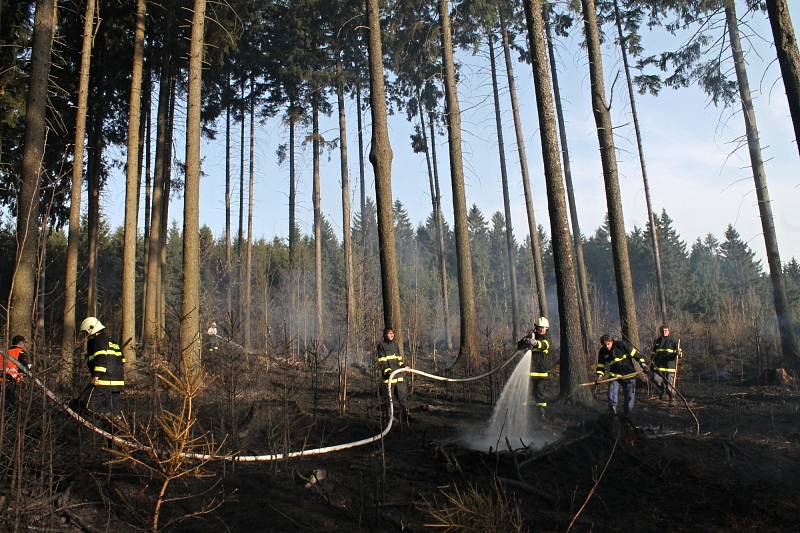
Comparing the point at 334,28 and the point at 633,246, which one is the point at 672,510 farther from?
the point at 633,246

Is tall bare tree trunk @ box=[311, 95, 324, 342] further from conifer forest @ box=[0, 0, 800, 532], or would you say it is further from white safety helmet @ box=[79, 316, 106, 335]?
white safety helmet @ box=[79, 316, 106, 335]

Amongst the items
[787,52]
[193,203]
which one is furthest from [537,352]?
[193,203]

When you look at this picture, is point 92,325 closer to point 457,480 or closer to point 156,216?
point 457,480

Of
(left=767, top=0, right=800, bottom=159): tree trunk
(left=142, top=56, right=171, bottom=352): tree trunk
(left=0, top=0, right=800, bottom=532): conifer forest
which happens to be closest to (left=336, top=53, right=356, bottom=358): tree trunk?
(left=0, top=0, right=800, bottom=532): conifer forest

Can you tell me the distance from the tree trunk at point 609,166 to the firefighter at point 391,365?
573 cm

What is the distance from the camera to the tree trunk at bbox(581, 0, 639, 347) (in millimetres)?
12812

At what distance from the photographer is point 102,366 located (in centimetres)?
802

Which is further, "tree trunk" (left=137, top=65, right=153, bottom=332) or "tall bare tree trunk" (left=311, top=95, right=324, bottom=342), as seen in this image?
"tall bare tree trunk" (left=311, top=95, right=324, bottom=342)

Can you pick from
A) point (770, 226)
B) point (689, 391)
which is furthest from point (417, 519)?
point (770, 226)

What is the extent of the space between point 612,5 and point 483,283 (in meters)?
43.4

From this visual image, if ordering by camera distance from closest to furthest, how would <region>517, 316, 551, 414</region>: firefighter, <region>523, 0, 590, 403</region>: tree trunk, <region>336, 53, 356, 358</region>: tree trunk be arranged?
<region>517, 316, 551, 414</region>: firefighter < <region>523, 0, 590, 403</region>: tree trunk < <region>336, 53, 356, 358</region>: tree trunk

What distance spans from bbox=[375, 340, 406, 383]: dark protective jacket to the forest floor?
0.72m

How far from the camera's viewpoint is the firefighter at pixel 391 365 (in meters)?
9.37

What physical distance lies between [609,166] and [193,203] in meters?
8.98
